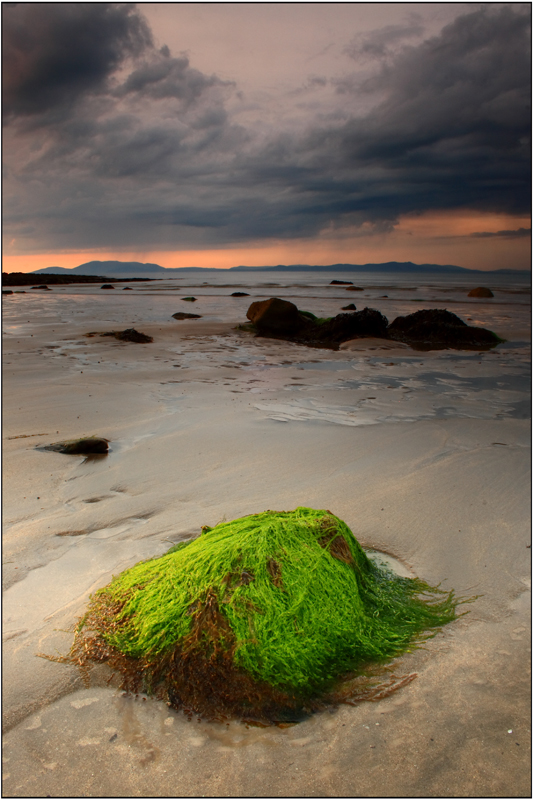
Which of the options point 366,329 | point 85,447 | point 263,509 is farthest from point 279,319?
point 263,509

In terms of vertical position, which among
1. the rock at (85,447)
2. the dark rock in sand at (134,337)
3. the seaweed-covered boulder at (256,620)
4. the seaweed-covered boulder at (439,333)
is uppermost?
the seaweed-covered boulder at (439,333)

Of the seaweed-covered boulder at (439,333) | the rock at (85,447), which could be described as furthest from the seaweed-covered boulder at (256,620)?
the seaweed-covered boulder at (439,333)

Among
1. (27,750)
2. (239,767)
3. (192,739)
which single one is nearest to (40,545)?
(27,750)

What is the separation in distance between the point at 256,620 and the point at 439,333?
41.8 feet

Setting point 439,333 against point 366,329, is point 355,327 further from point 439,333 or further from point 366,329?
point 439,333

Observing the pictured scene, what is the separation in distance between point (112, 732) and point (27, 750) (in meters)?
0.33

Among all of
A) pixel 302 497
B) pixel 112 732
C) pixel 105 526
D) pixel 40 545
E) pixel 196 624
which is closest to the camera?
pixel 112 732

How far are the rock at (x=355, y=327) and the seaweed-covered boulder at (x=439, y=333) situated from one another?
704 millimetres

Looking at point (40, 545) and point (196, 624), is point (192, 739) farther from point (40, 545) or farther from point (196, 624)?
point (40, 545)

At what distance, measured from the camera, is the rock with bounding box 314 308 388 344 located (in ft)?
44.3

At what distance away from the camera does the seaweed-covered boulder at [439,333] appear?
1340 cm

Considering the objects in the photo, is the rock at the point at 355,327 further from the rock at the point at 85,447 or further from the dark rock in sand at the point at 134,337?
the rock at the point at 85,447

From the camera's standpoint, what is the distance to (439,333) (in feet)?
45.2

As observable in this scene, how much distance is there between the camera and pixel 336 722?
211 cm
